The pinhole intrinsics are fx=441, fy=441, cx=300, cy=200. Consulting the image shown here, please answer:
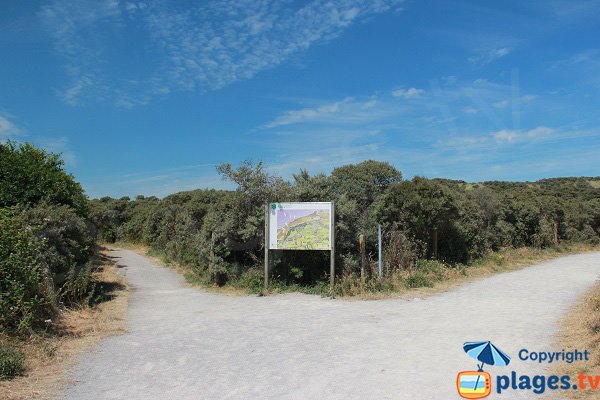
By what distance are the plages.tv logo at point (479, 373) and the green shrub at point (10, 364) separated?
5433mm

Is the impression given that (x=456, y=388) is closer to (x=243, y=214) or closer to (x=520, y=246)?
(x=243, y=214)

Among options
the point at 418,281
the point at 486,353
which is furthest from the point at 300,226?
the point at 486,353

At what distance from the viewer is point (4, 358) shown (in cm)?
561

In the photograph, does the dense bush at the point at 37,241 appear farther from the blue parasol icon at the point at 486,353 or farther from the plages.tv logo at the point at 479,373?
the blue parasol icon at the point at 486,353

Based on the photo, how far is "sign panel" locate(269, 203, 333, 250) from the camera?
480 inches

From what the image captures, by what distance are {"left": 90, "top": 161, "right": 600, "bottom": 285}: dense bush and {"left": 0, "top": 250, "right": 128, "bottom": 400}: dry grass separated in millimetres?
3768

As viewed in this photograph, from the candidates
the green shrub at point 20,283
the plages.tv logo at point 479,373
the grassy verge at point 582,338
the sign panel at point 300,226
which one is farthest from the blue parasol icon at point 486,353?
the green shrub at point 20,283

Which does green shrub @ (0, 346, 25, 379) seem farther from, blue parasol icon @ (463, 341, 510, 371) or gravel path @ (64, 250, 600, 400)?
blue parasol icon @ (463, 341, 510, 371)

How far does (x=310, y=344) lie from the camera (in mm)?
7160

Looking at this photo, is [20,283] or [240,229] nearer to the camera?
[20,283]

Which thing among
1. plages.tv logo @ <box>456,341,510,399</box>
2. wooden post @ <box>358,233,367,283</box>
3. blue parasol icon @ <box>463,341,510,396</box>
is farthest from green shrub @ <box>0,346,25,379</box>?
wooden post @ <box>358,233,367,283</box>

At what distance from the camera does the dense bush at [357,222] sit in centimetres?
1309

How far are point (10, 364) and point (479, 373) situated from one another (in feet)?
19.4

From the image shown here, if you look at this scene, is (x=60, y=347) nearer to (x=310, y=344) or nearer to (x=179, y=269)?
(x=310, y=344)
